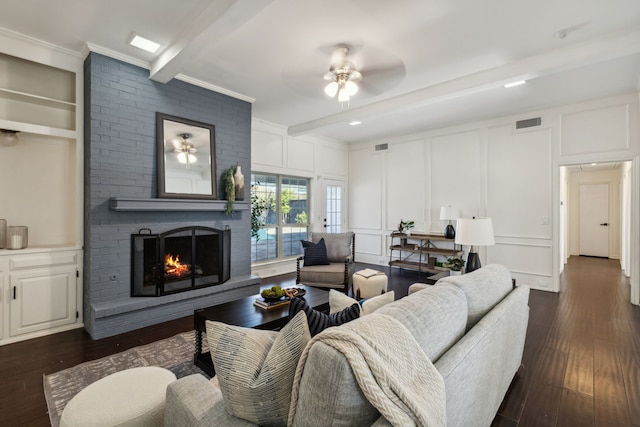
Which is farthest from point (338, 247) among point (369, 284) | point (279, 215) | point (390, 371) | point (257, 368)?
point (390, 371)

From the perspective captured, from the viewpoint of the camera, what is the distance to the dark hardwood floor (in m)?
1.98

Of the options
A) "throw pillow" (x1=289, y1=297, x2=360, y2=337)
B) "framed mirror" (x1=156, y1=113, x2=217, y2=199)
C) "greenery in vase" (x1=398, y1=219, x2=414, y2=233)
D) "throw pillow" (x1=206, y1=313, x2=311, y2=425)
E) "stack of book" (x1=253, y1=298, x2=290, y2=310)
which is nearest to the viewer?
"throw pillow" (x1=206, y1=313, x2=311, y2=425)

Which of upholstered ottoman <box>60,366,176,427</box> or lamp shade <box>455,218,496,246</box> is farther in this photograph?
lamp shade <box>455,218,496,246</box>

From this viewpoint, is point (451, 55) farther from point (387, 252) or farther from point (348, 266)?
point (387, 252)

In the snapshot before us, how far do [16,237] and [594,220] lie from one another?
38.6 ft

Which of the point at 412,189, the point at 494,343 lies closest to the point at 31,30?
the point at 494,343

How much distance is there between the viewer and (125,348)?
2809 mm

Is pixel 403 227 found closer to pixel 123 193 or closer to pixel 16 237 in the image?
pixel 123 193

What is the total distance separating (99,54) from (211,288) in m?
2.84

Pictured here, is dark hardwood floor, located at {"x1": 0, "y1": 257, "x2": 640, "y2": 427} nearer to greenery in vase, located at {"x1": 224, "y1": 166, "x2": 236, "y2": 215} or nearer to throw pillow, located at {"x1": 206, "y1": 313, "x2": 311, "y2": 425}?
greenery in vase, located at {"x1": 224, "y1": 166, "x2": 236, "y2": 215}

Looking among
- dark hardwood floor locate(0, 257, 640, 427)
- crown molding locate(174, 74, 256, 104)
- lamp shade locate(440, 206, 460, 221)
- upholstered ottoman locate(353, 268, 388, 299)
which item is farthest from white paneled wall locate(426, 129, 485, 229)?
crown molding locate(174, 74, 256, 104)

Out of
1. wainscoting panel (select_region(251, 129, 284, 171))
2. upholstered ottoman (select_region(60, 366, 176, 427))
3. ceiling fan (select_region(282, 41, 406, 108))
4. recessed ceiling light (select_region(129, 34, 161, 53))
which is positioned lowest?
upholstered ottoman (select_region(60, 366, 176, 427))

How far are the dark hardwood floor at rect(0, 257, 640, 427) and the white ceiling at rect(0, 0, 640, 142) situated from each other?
9.11ft

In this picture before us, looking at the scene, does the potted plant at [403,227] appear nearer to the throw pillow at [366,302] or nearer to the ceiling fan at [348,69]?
the ceiling fan at [348,69]
